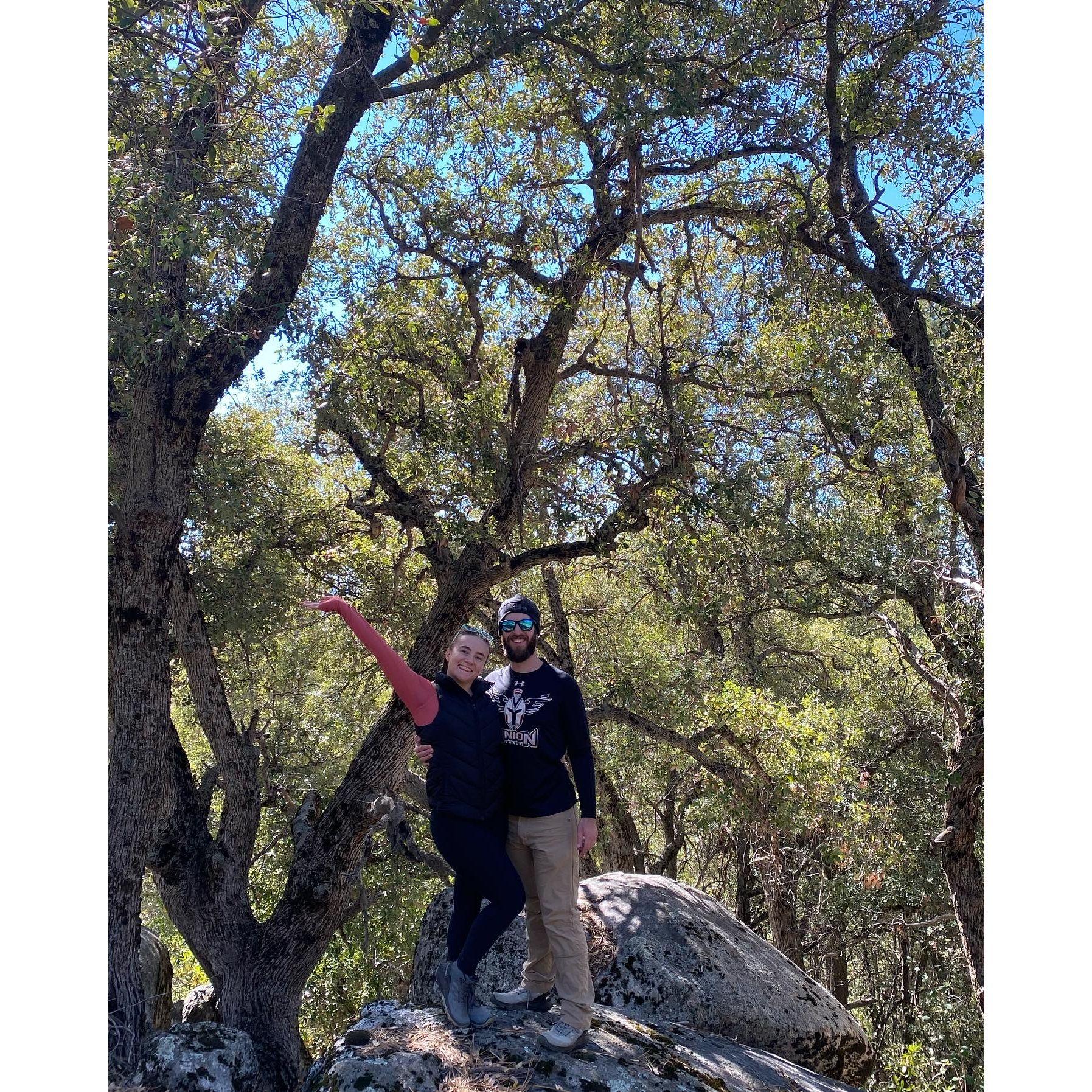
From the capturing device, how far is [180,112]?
231 inches

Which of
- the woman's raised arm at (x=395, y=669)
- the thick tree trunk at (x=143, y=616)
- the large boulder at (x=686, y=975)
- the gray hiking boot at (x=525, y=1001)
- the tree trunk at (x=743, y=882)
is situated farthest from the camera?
the tree trunk at (x=743, y=882)

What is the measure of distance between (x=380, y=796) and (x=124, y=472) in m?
3.27

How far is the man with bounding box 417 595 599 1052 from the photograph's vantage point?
4469 millimetres

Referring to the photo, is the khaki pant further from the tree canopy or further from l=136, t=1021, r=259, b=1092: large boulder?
the tree canopy

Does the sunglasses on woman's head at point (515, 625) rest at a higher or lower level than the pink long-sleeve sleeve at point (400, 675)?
higher

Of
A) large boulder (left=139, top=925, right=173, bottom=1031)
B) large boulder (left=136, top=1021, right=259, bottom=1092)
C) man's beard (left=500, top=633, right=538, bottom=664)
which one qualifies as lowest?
large boulder (left=139, top=925, right=173, bottom=1031)

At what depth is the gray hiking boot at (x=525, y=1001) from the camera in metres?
4.91

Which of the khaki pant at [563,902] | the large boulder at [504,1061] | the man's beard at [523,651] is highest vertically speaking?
the man's beard at [523,651]

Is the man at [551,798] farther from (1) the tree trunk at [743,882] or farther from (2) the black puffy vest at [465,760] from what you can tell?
(1) the tree trunk at [743,882]

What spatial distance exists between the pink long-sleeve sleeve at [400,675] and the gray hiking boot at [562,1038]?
1492 mm

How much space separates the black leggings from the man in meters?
0.14

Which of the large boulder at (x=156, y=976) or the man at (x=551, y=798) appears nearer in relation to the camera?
the man at (x=551, y=798)

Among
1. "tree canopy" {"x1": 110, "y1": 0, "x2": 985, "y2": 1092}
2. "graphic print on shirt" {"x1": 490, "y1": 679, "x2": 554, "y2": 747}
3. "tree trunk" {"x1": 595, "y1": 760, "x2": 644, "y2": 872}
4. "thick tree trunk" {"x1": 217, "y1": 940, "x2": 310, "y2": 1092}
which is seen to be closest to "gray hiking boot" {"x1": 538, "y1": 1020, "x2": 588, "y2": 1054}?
"graphic print on shirt" {"x1": 490, "y1": 679, "x2": 554, "y2": 747}

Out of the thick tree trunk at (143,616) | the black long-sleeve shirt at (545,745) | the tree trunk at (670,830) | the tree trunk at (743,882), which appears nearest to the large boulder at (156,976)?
the thick tree trunk at (143,616)
